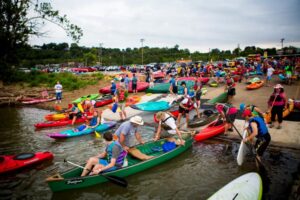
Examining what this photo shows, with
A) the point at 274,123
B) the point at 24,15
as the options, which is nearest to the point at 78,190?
the point at 274,123

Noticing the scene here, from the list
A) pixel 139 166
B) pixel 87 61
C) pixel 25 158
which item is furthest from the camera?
pixel 87 61

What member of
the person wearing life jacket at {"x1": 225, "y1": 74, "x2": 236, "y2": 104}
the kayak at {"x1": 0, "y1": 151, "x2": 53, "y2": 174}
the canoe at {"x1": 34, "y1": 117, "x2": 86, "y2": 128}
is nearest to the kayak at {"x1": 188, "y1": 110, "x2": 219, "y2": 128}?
the person wearing life jacket at {"x1": 225, "y1": 74, "x2": 236, "y2": 104}

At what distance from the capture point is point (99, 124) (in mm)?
11633

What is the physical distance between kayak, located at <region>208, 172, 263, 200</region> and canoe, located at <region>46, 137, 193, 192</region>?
8.28 ft

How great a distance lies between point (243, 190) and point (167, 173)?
8.78 feet

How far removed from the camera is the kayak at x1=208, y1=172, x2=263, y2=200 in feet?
17.0

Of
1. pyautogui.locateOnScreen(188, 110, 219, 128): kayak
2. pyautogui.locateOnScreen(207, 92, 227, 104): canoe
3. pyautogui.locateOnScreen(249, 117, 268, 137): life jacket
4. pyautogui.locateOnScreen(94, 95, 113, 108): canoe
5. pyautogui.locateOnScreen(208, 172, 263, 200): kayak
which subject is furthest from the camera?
pyautogui.locateOnScreen(94, 95, 113, 108): canoe

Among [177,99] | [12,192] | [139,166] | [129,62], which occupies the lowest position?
[12,192]

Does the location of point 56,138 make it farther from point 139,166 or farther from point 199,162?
point 199,162

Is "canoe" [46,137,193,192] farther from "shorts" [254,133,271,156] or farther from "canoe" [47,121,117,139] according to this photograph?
"canoe" [47,121,117,139]

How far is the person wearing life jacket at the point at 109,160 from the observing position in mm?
6175

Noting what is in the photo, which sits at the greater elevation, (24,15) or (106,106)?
(24,15)

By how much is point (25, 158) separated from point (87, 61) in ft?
175

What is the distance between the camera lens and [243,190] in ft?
17.7
